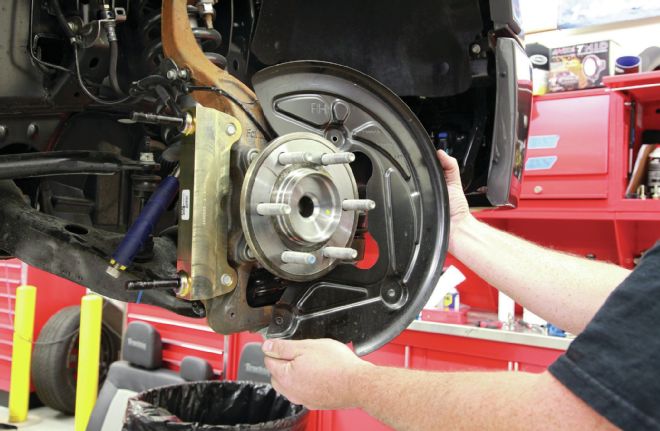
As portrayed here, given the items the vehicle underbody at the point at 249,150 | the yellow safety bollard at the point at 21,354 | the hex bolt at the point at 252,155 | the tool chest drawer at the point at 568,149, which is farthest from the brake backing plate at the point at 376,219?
the yellow safety bollard at the point at 21,354

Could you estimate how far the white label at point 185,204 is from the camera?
2.95 feet

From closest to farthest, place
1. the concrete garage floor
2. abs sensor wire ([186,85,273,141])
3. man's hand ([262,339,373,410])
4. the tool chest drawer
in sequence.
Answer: man's hand ([262,339,373,410]) → abs sensor wire ([186,85,273,141]) → the tool chest drawer → the concrete garage floor

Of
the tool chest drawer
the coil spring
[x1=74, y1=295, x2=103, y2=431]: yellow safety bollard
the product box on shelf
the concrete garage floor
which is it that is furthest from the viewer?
the concrete garage floor

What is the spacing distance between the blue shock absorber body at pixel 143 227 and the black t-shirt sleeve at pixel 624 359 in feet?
2.23

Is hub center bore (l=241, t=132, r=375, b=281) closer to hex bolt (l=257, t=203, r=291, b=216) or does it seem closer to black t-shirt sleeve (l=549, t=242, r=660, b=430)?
hex bolt (l=257, t=203, r=291, b=216)

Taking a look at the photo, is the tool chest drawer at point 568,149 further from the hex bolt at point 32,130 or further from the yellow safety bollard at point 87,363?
the yellow safety bollard at point 87,363

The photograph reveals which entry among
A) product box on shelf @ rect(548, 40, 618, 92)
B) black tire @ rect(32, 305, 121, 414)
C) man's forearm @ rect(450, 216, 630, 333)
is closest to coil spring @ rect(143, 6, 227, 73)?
man's forearm @ rect(450, 216, 630, 333)

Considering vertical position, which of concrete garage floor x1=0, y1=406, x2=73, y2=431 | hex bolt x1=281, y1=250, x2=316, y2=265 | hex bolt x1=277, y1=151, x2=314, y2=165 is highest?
hex bolt x1=277, y1=151, x2=314, y2=165

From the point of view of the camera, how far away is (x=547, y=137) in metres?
2.60

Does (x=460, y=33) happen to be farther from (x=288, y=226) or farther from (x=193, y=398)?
(x=193, y=398)

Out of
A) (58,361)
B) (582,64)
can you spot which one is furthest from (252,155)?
(58,361)

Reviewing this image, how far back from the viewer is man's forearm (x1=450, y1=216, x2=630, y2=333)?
1.13 metres

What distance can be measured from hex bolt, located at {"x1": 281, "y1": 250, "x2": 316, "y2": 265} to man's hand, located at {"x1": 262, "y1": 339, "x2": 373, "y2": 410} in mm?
143

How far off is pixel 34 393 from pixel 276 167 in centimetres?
352
